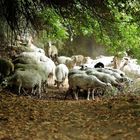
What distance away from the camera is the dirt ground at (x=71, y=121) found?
687 cm

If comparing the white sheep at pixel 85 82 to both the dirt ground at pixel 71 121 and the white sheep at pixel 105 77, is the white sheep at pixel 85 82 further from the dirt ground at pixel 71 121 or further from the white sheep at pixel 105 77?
the dirt ground at pixel 71 121

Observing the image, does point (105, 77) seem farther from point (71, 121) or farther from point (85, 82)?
point (71, 121)

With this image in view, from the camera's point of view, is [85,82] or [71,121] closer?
[71,121]

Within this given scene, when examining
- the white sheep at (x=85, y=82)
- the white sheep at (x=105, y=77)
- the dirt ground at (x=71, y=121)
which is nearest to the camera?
the dirt ground at (x=71, y=121)

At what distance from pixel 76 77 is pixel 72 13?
2918mm

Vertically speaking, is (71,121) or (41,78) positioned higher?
(41,78)

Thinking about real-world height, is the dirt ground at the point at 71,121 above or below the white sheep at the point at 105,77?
below

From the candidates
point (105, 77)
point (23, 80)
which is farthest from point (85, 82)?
point (23, 80)

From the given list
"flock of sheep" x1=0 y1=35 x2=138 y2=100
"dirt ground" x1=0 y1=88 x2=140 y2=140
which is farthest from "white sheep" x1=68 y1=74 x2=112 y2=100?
"dirt ground" x1=0 y1=88 x2=140 y2=140

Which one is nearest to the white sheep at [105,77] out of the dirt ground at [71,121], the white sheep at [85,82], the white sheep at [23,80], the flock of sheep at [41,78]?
the flock of sheep at [41,78]

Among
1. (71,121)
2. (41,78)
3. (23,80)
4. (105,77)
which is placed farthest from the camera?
(105,77)

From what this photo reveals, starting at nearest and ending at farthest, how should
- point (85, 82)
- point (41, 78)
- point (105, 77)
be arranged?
point (85, 82) < point (41, 78) < point (105, 77)

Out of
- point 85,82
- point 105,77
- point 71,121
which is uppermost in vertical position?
point 105,77

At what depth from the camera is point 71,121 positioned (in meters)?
8.04
